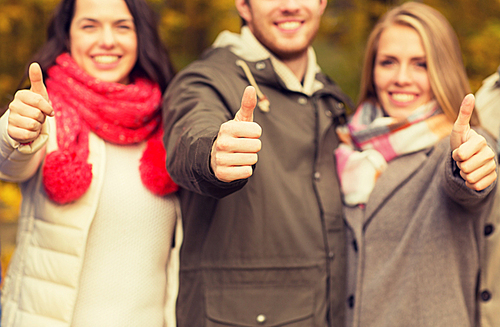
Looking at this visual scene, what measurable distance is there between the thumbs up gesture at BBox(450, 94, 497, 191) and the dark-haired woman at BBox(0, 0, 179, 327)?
1.18 meters

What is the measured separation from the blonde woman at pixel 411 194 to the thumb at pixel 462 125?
15cm

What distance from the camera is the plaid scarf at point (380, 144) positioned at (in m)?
2.21

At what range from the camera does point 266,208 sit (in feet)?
6.40

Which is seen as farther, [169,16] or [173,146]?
[169,16]

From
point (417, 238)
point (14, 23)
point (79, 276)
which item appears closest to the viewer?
point (79, 276)

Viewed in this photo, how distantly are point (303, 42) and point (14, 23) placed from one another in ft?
10.6

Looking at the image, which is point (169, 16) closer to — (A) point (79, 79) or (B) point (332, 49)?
(B) point (332, 49)

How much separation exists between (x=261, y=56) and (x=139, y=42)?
0.61 metres

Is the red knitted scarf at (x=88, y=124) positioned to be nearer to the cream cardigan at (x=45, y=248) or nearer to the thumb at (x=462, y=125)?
the cream cardigan at (x=45, y=248)

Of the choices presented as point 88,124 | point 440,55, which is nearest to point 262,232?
point 88,124

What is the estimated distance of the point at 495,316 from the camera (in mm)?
2084

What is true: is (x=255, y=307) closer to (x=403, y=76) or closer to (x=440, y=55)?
(x=403, y=76)

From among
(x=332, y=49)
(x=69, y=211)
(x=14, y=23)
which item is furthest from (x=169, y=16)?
(x=69, y=211)

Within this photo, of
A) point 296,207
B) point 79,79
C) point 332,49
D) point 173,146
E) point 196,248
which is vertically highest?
point 332,49
